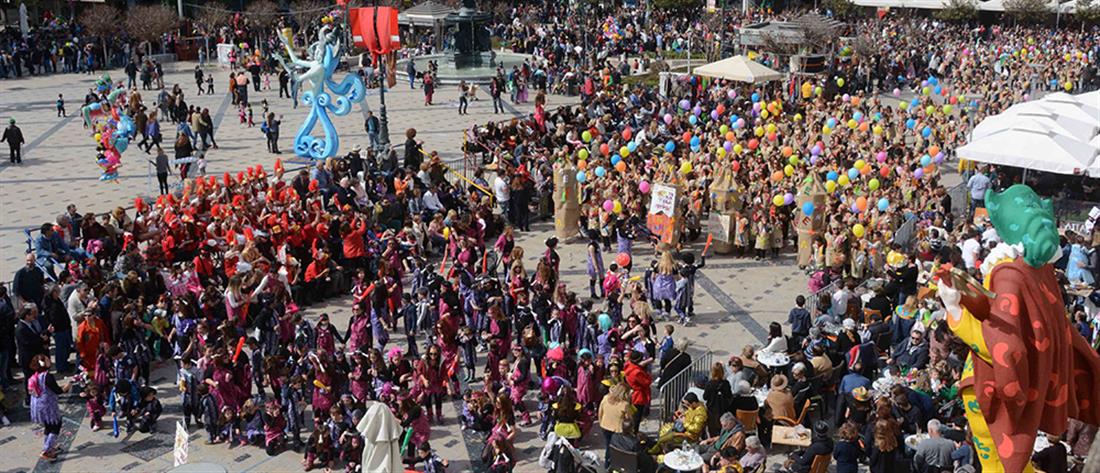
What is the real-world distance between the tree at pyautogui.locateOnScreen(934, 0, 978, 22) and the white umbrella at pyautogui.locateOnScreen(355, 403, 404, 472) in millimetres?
54917

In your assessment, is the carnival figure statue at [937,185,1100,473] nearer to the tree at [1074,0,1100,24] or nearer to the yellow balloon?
the yellow balloon

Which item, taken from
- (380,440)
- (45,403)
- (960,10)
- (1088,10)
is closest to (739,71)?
(45,403)

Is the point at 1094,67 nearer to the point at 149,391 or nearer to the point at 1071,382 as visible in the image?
the point at 1071,382

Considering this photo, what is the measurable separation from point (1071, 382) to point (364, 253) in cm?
1169

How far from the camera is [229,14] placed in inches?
2110

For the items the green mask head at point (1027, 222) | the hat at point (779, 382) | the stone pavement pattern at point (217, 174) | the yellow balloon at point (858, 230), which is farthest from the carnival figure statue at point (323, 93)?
the green mask head at point (1027, 222)

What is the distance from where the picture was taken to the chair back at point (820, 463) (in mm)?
11469

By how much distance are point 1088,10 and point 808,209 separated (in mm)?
41547

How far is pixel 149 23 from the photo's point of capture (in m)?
45.9

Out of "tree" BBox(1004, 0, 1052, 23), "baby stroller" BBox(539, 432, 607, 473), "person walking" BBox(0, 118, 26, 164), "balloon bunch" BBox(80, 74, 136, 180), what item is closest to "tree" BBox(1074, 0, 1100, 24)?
"tree" BBox(1004, 0, 1052, 23)

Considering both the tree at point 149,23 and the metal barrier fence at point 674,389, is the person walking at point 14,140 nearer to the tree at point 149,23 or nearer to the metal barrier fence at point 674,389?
the tree at point 149,23

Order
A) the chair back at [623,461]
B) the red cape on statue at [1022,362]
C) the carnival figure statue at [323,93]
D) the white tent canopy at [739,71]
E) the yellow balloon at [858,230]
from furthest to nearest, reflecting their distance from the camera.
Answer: the white tent canopy at [739,71] → the carnival figure statue at [323,93] → the yellow balloon at [858,230] → the chair back at [623,461] → the red cape on statue at [1022,362]

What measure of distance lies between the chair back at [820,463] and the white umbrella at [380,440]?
4.36 meters

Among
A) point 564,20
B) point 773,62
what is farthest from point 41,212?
point 564,20
